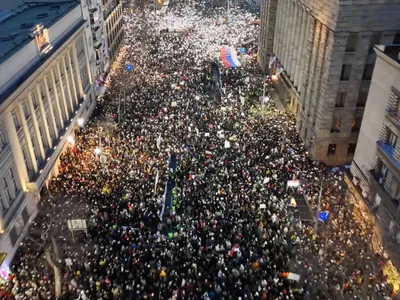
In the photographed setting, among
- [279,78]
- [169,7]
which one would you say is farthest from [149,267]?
[169,7]

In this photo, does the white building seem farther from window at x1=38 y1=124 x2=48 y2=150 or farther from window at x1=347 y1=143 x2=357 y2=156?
window at x1=347 y1=143 x2=357 y2=156

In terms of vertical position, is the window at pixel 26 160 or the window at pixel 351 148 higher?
the window at pixel 26 160

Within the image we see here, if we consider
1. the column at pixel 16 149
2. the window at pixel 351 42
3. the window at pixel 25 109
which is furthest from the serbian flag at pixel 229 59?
the column at pixel 16 149

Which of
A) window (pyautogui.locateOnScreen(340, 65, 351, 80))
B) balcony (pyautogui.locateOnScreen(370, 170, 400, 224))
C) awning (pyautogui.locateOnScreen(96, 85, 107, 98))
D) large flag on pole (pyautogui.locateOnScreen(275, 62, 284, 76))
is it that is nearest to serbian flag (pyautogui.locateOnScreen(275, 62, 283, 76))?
large flag on pole (pyautogui.locateOnScreen(275, 62, 284, 76))

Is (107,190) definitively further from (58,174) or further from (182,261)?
(182,261)

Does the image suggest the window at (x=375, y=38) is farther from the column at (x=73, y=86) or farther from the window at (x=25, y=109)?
the column at (x=73, y=86)

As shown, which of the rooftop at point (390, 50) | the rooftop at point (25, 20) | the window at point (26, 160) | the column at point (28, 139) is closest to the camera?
the rooftop at point (390, 50)

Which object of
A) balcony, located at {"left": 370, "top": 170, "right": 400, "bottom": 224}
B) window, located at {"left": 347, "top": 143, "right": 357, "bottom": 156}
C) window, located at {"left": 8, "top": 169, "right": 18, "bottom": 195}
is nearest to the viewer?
balcony, located at {"left": 370, "top": 170, "right": 400, "bottom": 224}

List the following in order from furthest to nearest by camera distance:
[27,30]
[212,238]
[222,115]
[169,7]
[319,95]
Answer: [169,7]
[222,115]
[319,95]
[27,30]
[212,238]
